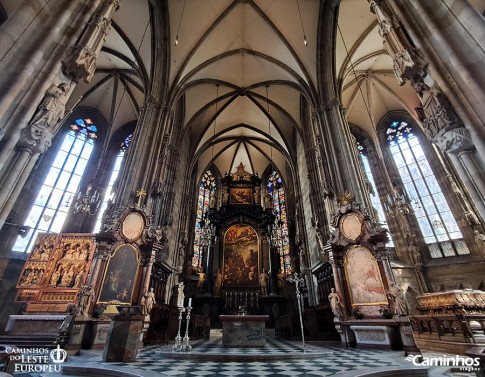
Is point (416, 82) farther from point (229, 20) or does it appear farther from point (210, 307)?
point (210, 307)

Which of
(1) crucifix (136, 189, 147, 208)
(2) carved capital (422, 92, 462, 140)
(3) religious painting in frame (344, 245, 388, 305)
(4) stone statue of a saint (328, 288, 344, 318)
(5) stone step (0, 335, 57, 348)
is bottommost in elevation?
(5) stone step (0, 335, 57, 348)

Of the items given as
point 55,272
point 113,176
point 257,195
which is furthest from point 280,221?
point 55,272

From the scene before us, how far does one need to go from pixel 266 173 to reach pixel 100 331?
21.6 metres

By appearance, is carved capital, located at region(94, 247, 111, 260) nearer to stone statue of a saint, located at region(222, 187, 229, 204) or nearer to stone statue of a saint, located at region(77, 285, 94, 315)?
stone statue of a saint, located at region(77, 285, 94, 315)

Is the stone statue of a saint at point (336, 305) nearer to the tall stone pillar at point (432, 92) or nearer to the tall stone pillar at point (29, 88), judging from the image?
the tall stone pillar at point (432, 92)

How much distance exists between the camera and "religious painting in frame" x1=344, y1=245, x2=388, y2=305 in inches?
342

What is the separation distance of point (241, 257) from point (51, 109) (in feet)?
59.6

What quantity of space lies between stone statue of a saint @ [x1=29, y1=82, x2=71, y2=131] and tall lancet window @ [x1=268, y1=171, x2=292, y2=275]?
16.7m

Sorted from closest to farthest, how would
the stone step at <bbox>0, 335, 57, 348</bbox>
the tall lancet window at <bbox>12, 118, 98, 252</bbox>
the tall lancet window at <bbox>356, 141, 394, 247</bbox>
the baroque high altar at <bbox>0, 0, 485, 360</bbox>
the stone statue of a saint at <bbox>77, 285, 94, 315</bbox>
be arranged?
1. the baroque high altar at <bbox>0, 0, 485, 360</bbox>
2. the stone step at <bbox>0, 335, 57, 348</bbox>
3. the stone statue of a saint at <bbox>77, 285, 94, 315</bbox>
4. the tall lancet window at <bbox>12, 118, 98, 252</bbox>
5. the tall lancet window at <bbox>356, 141, 394, 247</bbox>

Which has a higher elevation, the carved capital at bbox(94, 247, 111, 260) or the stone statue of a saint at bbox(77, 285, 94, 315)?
the carved capital at bbox(94, 247, 111, 260)

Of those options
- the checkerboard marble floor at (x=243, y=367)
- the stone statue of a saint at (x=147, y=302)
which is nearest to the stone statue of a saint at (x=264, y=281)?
the stone statue of a saint at (x=147, y=302)

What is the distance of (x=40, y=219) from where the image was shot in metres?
14.0

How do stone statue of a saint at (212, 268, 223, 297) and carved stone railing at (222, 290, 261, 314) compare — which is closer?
carved stone railing at (222, 290, 261, 314)

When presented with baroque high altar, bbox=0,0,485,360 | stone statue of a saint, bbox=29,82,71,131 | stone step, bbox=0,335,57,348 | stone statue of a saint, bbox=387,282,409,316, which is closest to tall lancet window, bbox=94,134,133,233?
baroque high altar, bbox=0,0,485,360
